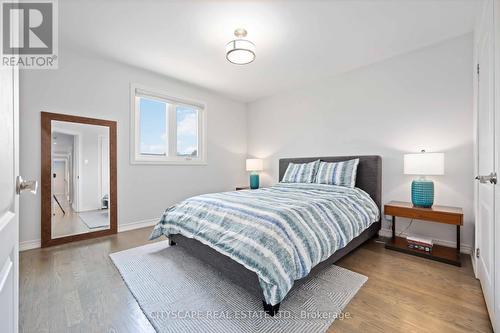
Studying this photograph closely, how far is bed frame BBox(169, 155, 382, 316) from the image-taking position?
1561 millimetres

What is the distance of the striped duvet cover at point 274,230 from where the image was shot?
4.68 ft

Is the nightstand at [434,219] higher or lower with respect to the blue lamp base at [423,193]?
lower

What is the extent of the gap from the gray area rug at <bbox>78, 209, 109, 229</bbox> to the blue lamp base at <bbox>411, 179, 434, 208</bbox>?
411cm

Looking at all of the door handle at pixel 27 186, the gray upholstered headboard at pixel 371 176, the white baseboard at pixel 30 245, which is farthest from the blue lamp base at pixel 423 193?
the white baseboard at pixel 30 245

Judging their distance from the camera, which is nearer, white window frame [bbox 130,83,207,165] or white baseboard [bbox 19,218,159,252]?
white baseboard [bbox 19,218,159,252]

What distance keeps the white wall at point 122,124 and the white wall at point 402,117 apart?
5.30 ft

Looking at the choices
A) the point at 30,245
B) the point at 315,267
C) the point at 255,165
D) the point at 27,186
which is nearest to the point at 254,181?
the point at 255,165

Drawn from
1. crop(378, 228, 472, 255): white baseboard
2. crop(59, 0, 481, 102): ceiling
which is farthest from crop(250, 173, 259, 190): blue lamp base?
crop(378, 228, 472, 255): white baseboard

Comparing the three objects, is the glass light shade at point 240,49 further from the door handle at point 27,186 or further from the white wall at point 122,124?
the door handle at point 27,186

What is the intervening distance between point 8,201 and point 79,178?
2.85m

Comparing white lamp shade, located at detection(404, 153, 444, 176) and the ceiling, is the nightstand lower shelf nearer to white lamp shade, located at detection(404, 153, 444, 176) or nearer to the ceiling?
white lamp shade, located at detection(404, 153, 444, 176)

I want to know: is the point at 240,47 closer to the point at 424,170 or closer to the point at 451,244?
the point at 424,170

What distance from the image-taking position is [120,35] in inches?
99.1

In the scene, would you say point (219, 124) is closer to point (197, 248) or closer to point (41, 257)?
point (197, 248)
